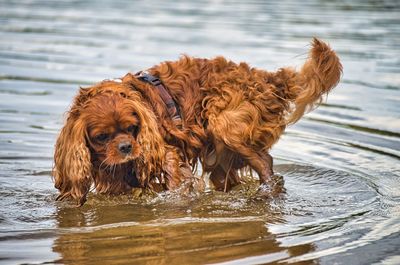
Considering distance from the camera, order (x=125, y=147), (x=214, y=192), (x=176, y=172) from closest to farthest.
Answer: (x=125, y=147)
(x=176, y=172)
(x=214, y=192)

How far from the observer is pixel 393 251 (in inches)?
261

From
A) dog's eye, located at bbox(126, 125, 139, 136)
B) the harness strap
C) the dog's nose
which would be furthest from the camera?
the harness strap

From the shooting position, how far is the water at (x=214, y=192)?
682 centimetres

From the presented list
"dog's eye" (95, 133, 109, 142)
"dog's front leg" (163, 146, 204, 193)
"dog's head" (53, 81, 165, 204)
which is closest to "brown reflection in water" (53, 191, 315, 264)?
"dog's front leg" (163, 146, 204, 193)

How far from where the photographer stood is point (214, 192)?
8461 mm

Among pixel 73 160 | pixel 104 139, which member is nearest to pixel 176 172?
pixel 104 139

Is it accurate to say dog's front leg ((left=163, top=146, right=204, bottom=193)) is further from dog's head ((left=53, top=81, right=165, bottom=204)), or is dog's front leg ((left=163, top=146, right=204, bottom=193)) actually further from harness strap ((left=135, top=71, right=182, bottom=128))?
harness strap ((left=135, top=71, right=182, bottom=128))

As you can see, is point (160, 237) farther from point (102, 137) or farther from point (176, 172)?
point (102, 137)

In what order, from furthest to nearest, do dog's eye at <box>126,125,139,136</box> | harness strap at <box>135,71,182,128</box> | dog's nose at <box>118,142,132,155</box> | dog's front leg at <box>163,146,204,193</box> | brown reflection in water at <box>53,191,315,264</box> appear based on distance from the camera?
harness strap at <box>135,71,182,128</box>, dog's front leg at <box>163,146,204,193</box>, dog's eye at <box>126,125,139,136</box>, dog's nose at <box>118,142,132,155</box>, brown reflection in water at <box>53,191,315,264</box>

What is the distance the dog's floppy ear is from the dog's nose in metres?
0.28

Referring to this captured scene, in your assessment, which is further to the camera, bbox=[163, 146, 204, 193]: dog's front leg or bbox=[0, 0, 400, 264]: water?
bbox=[163, 146, 204, 193]: dog's front leg

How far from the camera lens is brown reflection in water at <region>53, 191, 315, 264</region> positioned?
6598mm

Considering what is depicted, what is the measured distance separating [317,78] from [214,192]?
1.41 m

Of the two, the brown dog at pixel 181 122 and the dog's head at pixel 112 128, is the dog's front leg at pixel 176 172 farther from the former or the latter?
the dog's head at pixel 112 128
